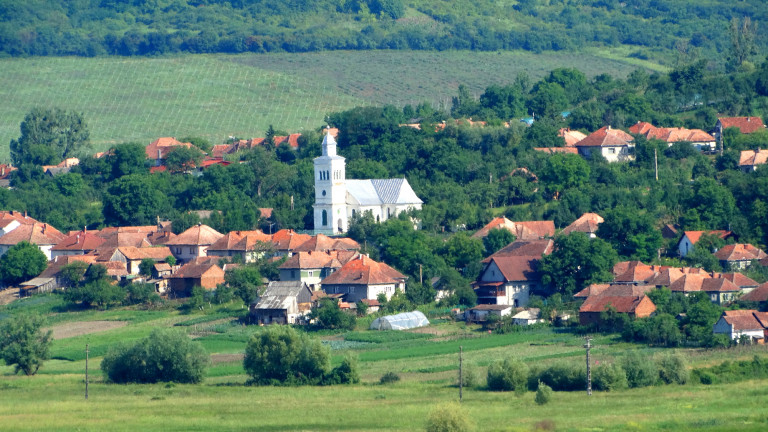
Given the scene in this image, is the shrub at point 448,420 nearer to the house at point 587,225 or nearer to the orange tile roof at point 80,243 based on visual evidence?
the house at point 587,225

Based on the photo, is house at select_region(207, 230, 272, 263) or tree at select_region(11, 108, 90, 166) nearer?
house at select_region(207, 230, 272, 263)

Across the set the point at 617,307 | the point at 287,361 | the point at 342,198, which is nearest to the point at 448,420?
the point at 287,361

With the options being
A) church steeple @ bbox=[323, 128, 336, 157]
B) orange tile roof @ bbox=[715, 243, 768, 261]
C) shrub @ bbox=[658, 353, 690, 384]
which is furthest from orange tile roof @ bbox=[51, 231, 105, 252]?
shrub @ bbox=[658, 353, 690, 384]

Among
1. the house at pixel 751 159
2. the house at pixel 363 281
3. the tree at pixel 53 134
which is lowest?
the house at pixel 363 281

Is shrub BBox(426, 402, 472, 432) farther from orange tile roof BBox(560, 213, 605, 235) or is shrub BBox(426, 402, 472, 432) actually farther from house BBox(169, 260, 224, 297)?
orange tile roof BBox(560, 213, 605, 235)

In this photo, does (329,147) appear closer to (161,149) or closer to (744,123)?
(744,123)

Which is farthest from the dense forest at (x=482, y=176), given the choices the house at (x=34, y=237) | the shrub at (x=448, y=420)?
the shrub at (x=448, y=420)

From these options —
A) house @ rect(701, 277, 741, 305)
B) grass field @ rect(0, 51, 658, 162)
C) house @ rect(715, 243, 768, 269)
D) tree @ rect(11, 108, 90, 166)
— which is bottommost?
house @ rect(701, 277, 741, 305)
